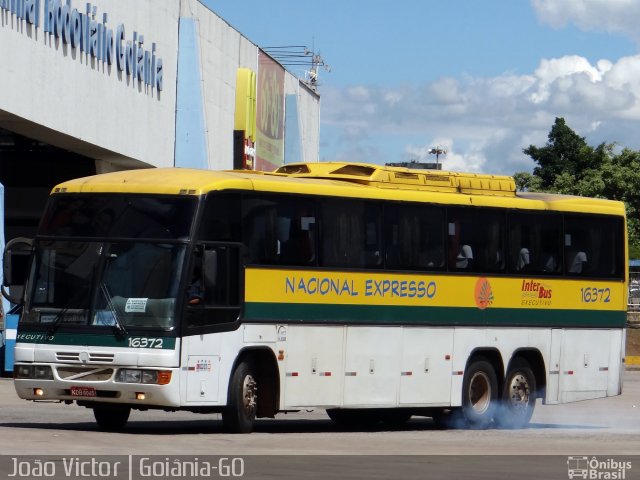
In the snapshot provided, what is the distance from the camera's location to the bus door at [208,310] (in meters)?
17.2

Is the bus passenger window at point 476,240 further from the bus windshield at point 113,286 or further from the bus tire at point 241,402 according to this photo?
the bus windshield at point 113,286

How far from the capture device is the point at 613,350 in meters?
23.4

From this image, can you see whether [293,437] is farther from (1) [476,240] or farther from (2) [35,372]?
(1) [476,240]

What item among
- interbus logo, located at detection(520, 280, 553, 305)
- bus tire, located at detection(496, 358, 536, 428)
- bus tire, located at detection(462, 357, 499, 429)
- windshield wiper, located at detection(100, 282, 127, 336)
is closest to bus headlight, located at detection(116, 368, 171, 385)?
windshield wiper, located at detection(100, 282, 127, 336)

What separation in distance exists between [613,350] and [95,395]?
9.51 m

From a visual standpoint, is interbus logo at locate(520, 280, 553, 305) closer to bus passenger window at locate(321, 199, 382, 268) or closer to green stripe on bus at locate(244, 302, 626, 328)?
green stripe on bus at locate(244, 302, 626, 328)

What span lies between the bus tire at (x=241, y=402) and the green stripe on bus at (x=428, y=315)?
2.20 ft

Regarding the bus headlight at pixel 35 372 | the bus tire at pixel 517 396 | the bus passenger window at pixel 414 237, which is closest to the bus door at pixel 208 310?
the bus headlight at pixel 35 372

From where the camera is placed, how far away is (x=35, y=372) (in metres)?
17.4

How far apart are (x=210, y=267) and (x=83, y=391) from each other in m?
2.04

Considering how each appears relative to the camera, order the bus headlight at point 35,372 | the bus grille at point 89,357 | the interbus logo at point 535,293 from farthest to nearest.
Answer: the interbus logo at point 535,293, the bus headlight at point 35,372, the bus grille at point 89,357

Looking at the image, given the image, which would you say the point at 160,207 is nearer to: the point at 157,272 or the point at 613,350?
the point at 157,272

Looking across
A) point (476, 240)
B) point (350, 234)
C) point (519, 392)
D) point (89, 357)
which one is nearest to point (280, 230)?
point (350, 234)

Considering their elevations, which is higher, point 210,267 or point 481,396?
point 210,267
